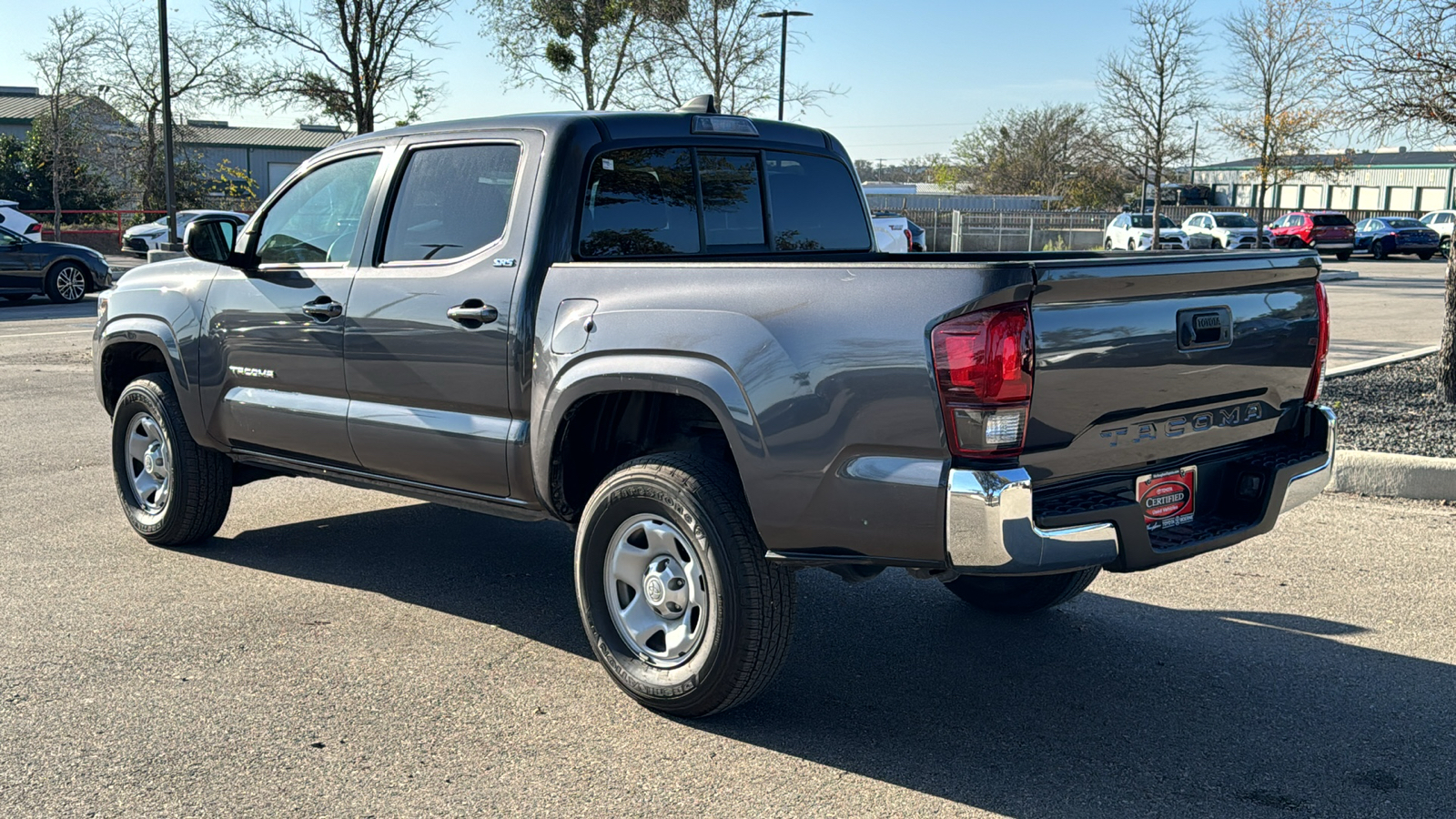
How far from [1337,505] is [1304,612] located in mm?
2242

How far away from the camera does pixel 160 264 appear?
6133mm

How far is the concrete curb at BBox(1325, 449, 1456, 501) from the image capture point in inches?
281

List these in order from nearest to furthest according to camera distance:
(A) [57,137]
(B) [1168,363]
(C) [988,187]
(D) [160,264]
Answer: (B) [1168,363] → (D) [160,264] → (A) [57,137] → (C) [988,187]

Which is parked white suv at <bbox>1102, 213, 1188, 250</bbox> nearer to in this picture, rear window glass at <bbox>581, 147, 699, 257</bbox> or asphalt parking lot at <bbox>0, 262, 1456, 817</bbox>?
asphalt parking lot at <bbox>0, 262, 1456, 817</bbox>

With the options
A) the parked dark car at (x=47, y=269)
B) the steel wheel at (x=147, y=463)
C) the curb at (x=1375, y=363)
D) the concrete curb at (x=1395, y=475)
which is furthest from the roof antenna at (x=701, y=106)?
the parked dark car at (x=47, y=269)

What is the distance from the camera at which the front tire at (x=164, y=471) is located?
5.90m

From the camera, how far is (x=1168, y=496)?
3.88 meters

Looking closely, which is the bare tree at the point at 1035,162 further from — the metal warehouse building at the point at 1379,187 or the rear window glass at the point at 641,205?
the rear window glass at the point at 641,205

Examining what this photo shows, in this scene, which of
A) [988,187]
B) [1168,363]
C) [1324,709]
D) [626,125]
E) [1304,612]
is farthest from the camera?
[988,187]

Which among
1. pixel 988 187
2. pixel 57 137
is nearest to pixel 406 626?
pixel 57 137

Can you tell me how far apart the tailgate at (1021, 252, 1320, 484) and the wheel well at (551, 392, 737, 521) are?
1233 mm

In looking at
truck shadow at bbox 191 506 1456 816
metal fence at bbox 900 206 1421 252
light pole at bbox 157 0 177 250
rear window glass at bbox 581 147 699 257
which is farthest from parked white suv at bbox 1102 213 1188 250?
rear window glass at bbox 581 147 699 257

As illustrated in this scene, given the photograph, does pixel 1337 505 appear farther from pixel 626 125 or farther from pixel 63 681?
pixel 63 681

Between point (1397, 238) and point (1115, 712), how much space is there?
42183 mm
